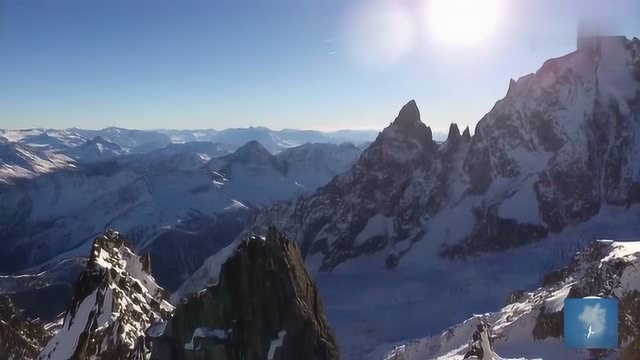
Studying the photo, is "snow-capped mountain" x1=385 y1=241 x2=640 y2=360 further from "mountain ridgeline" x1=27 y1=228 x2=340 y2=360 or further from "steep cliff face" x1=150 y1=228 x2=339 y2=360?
"steep cliff face" x1=150 y1=228 x2=339 y2=360

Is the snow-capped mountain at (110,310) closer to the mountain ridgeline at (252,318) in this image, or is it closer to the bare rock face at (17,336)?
the mountain ridgeline at (252,318)

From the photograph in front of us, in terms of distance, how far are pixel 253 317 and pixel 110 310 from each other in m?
21.9

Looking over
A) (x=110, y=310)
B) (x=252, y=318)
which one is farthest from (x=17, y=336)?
(x=252, y=318)

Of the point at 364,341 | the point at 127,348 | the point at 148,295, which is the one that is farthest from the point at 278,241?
the point at 364,341

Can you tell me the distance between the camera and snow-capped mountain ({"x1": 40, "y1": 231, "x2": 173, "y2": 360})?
180 ft

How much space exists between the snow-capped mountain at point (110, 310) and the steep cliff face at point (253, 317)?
7730mm

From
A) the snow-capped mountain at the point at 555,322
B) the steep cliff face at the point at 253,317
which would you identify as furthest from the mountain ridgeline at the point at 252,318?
the snow-capped mountain at the point at 555,322

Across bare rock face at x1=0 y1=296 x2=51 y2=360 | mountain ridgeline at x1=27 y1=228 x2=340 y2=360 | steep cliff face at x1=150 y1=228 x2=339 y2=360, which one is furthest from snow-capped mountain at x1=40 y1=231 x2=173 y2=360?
bare rock face at x1=0 y1=296 x2=51 y2=360

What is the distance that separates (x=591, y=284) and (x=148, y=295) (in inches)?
2268

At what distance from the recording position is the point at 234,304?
44375 millimetres

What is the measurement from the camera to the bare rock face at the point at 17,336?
81.6m

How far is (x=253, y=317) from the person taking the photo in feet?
143

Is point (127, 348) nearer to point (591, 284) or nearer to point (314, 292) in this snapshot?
point (314, 292)

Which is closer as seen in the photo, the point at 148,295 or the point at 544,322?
the point at 148,295
